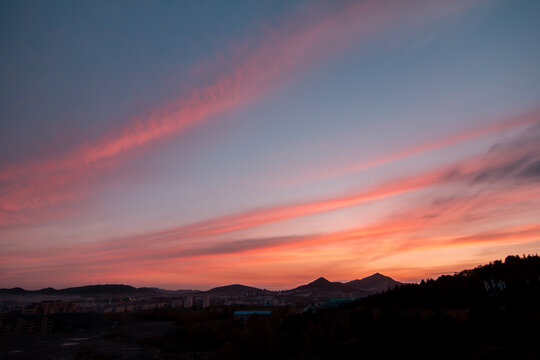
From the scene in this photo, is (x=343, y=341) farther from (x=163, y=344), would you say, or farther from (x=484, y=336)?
(x=163, y=344)

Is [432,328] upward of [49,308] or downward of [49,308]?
upward

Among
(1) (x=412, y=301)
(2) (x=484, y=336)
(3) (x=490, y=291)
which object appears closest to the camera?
(2) (x=484, y=336)

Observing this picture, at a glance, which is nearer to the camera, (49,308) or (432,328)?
(432,328)

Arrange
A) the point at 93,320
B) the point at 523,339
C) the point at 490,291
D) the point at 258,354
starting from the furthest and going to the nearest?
1. the point at 93,320
2. the point at 258,354
3. the point at 490,291
4. the point at 523,339

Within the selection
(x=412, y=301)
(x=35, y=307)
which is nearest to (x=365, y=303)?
(x=412, y=301)

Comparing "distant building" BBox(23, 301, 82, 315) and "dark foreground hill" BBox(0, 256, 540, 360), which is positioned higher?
"dark foreground hill" BBox(0, 256, 540, 360)

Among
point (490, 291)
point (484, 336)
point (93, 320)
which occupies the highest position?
point (490, 291)

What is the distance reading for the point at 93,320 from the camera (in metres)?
59.0

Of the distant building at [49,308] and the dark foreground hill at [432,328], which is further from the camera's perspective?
the distant building at [49,308]

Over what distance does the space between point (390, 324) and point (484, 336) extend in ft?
13.3

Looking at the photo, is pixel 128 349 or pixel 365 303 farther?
pixel 128 349

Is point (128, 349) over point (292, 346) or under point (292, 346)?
under

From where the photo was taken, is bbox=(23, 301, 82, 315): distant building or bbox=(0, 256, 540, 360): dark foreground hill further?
bbox=(23, 301, 82, 315): distant building

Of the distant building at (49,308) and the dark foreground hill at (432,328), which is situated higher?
the dark foreground hill at (432,328)
